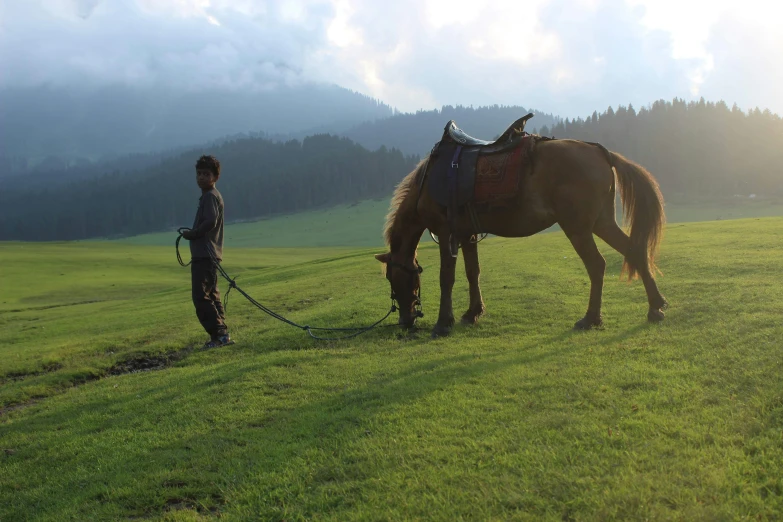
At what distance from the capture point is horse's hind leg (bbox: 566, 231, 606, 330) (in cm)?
695

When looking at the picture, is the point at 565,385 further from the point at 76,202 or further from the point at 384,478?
the point at 76,202

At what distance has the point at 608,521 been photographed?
2.61 m

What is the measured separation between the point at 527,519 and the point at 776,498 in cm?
127

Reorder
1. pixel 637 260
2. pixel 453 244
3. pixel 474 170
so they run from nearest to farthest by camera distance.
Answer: pixel 637 260 < pixel 474 170 < pixel 453 244

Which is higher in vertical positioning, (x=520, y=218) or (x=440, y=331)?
(x=520, y=218)

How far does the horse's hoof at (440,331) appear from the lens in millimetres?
7470

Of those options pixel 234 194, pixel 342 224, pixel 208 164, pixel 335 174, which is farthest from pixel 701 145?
pixel 208 164

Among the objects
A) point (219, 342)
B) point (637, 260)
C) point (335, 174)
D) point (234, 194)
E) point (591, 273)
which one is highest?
point (335, 174)

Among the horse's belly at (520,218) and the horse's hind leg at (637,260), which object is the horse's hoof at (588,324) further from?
the horse's belly at (520,218)

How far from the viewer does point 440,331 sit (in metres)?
7.50

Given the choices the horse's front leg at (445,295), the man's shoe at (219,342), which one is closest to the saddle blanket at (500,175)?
the horse's front leg at (445,295)

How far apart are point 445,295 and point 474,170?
1.84 m

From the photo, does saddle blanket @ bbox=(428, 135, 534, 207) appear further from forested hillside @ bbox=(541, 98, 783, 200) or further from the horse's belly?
forested hillside @ bbox=(541, 98, 783, 200)

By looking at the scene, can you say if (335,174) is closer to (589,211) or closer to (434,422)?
(589,211)
